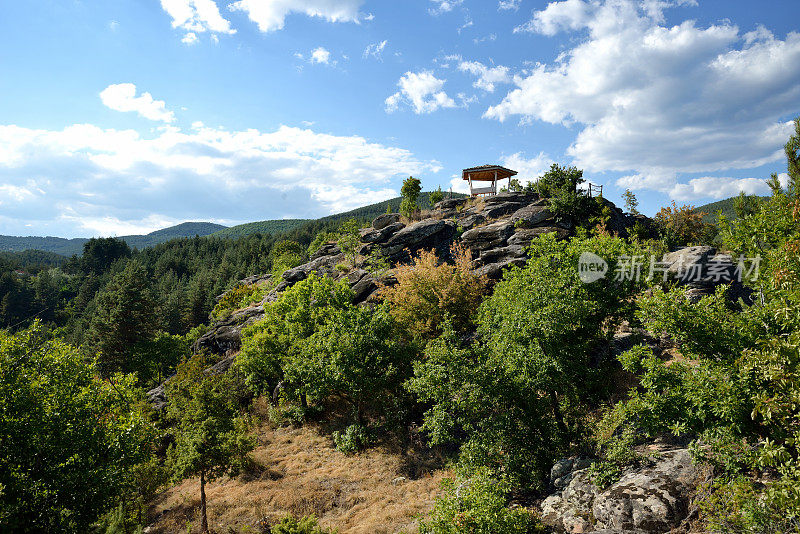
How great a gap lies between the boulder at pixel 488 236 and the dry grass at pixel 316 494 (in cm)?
1899

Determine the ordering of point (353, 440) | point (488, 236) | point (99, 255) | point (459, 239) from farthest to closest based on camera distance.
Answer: point (99, 255) → point (459, 239) → point (488, 236) → point (353, 440)

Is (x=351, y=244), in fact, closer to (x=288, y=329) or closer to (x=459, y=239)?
(x=459, y=239)

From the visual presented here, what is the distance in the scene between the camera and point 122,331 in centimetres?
4347

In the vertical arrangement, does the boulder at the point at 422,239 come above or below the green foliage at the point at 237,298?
above

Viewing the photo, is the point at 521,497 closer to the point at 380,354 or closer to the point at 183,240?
the point at 380,354

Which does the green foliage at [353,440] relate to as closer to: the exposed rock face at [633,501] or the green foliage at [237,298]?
the exposed rock face at [633,501]

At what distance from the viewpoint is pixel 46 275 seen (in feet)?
389

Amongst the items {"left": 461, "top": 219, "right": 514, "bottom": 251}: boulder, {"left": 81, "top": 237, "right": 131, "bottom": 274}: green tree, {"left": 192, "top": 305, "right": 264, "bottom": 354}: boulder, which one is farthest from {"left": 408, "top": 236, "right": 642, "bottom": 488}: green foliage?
{"left": 81, "top": 237, "right": 131, "bottom": 274}: green tree

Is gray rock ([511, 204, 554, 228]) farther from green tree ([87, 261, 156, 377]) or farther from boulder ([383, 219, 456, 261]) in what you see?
green tree ([87, 261, 156, 377])

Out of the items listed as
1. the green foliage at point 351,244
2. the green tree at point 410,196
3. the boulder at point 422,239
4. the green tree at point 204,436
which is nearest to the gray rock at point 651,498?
the green tree at point 204,436

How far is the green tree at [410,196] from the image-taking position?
44.8 meters

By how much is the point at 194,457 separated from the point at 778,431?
718 inches

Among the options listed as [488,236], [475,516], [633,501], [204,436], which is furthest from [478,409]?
[488,236]

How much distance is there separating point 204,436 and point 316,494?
5810 millimetres
